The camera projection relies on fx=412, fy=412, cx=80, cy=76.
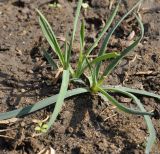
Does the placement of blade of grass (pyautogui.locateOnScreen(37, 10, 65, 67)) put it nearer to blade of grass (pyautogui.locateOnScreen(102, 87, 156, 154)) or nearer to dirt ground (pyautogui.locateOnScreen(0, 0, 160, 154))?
dirt ground (pyautogui.locateOnScreen(0, 0, 160, 154))

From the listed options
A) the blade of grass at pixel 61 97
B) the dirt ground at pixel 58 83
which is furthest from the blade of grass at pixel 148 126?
the blade of grass at pixel 61 97

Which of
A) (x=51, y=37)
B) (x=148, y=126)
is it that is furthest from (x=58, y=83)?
(x=148, y=126)

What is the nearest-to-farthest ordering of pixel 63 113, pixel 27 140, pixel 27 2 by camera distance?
pixel 27 140
pixel 63 113
pixel 27 2

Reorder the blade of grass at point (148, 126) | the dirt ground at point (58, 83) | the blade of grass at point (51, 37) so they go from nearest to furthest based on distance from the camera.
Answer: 1. the blade of grass at point (148, 126)
2. the dirt ground at point (58, 83)
3. the blade of grass at point (51, 37)

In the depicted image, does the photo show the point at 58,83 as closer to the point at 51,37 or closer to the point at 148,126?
the point at 51,37

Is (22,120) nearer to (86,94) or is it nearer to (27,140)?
(27,140)

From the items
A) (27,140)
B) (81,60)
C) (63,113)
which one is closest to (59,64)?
(81,60)

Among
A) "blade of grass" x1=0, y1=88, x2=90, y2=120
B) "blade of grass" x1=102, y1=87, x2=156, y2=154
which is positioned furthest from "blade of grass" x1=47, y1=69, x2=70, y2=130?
"blade of grass" x1=102, y1=87, x2=156, y2=154

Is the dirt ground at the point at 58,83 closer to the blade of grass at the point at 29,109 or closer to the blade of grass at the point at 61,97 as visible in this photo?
the blade of grass at the point at 29,109
